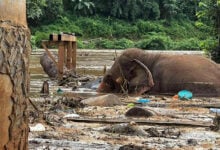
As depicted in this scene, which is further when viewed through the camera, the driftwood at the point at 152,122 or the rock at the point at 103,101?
the rock at the point at 103,101

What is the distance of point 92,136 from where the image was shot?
529cm

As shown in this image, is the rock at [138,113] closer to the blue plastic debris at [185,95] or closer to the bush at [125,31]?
the blue plastic debris at [185,95]

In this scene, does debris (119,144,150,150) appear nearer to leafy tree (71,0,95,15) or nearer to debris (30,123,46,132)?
debris (30,123,46,132)

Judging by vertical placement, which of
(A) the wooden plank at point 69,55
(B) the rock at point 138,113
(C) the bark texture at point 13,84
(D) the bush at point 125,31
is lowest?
(D) the bush at point 125,31

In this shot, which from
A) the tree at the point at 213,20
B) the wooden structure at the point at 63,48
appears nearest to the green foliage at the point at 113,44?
the wooden structure at the point at 63,48

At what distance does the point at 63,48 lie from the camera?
1411cm

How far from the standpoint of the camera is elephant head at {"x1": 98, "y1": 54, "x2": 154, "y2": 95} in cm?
1039

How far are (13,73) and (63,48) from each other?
437 inches

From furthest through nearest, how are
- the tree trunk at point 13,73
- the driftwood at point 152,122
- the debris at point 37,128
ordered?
the driftwood at point 152,122 → the debris at point 37,128 → the tree trunk at point 13,73

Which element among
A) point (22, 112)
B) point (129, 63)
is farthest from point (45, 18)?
point (22, 112)

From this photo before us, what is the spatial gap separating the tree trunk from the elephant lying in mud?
6.96 meters

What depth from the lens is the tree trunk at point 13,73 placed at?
297 centimetres

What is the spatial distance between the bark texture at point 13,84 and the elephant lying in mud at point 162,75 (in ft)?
22.8

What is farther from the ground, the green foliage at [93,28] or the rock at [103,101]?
the rock at [103,101]
